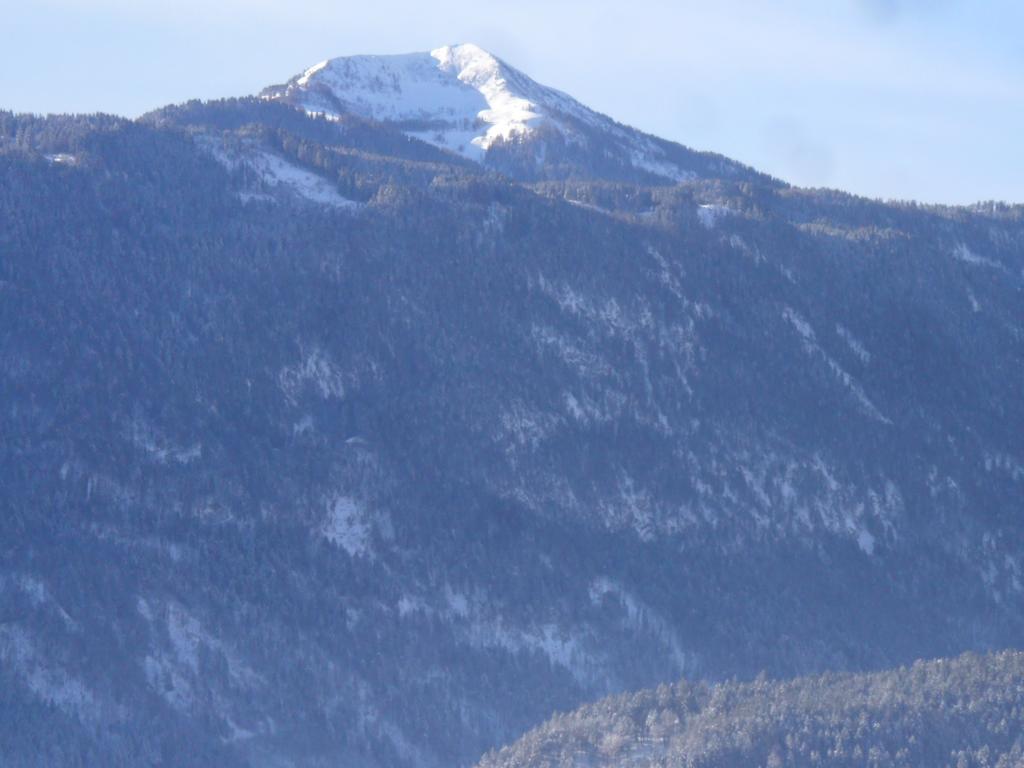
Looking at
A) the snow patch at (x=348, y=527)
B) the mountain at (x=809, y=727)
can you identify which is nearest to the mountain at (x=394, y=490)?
the snow patch at (x=348, y=527)

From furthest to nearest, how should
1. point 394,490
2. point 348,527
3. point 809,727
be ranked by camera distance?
point 394,490
point 348,527
point 809,727

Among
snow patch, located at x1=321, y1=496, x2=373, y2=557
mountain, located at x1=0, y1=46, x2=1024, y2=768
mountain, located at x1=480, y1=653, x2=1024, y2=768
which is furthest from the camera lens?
snow patch, located at x1=321, y1=496, x2=373, y2=557

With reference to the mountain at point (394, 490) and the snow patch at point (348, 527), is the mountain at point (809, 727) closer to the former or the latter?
the mountain at point (394, 490)

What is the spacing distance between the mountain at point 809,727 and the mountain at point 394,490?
2785cm

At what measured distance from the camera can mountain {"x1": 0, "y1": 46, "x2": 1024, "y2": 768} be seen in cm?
14725

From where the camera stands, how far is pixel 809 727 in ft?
367

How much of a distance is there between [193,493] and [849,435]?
6037 centimetres

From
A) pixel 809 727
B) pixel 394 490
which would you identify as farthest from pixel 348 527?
pixel 809 727

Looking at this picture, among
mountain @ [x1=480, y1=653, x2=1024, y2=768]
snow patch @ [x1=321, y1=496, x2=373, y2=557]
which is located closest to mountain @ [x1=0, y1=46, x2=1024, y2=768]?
snow patch @ [x1=321, y1=496, x2=373, y2=557]

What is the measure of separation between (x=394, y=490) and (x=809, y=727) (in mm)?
62813

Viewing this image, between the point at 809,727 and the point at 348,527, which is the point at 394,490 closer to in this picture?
the point at 348,527

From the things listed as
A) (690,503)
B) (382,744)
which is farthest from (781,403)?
(382,744)

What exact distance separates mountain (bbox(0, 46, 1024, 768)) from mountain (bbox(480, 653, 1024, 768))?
27848mm

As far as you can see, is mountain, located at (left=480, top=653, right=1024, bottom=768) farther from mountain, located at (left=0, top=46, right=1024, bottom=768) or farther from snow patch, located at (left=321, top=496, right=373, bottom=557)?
snow patch, located at (left=321, top=496, right=373, bottom=557)
